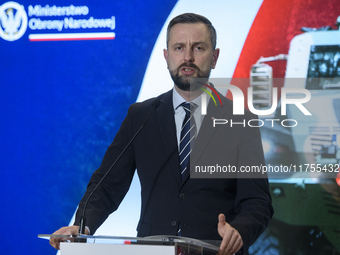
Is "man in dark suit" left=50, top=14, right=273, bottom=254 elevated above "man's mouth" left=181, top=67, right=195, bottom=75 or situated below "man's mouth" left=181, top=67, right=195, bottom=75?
below

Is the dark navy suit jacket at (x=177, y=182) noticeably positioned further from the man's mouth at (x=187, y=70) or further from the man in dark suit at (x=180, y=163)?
the man's mouth at (x=187, y=70)

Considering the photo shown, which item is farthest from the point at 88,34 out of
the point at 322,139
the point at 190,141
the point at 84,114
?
the point at 322,139

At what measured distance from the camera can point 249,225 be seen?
5.31 feet

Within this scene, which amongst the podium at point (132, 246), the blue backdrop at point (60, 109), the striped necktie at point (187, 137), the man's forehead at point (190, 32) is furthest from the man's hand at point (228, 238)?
the blue backdrop at point (60, 109)

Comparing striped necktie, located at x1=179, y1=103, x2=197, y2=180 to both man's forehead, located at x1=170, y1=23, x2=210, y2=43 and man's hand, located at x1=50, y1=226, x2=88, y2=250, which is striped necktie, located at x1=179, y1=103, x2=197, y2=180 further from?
man's hand, located at x1=50, y1=226, x2=88, y2=250

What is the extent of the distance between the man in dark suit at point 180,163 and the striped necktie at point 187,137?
18 mm

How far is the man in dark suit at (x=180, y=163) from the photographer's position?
6.37 ft


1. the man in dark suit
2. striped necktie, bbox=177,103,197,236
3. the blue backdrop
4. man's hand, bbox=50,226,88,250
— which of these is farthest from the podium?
the blue backdrop

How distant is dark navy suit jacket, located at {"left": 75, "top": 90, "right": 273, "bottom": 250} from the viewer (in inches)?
76.2

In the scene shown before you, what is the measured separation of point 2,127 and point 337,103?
261 centimetres

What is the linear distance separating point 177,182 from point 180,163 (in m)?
0.11

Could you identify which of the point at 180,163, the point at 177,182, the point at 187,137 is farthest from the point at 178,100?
the point at 177,182

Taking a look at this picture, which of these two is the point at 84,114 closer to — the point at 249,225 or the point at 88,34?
the point at 88,34

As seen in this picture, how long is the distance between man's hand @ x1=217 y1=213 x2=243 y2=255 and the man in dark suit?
25 centimetres
